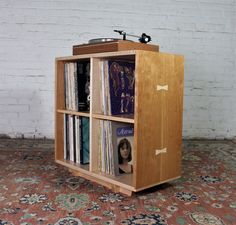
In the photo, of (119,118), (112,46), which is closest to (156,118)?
(119,118)

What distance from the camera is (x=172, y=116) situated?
1.64 meters

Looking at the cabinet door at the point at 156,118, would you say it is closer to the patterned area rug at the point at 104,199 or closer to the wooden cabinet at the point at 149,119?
the wooden cabinet at the point at 149,119

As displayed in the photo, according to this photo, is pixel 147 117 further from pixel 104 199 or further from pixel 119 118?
pixel 104 199

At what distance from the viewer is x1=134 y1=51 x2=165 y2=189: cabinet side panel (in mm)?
1447

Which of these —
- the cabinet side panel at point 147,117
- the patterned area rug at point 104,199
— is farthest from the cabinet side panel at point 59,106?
the cabinet side panel at point 147,117

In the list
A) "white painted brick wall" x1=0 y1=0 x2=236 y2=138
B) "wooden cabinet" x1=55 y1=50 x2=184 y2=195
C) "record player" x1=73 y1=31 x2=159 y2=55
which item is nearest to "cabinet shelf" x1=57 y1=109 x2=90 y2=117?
"wooden cabinet" x1=55 y1=50 x2=184 y2=195

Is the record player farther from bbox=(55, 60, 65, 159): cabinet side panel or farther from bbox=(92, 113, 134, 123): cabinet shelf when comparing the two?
bbox=(92, 113, 134, 123): cabinet shelf

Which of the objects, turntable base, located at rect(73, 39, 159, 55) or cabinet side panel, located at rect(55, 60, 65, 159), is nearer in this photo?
turntable base, located at rect(73, 39, 159, 55)

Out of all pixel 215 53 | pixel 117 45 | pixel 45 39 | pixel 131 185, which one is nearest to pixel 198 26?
pixel 215 53

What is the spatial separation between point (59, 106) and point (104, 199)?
31.9 inches

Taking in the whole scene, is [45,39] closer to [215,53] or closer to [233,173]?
[215,53]

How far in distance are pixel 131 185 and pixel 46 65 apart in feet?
6.56

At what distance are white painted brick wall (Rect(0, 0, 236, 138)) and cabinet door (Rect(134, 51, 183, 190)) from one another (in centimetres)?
165

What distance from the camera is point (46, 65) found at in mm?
3088
